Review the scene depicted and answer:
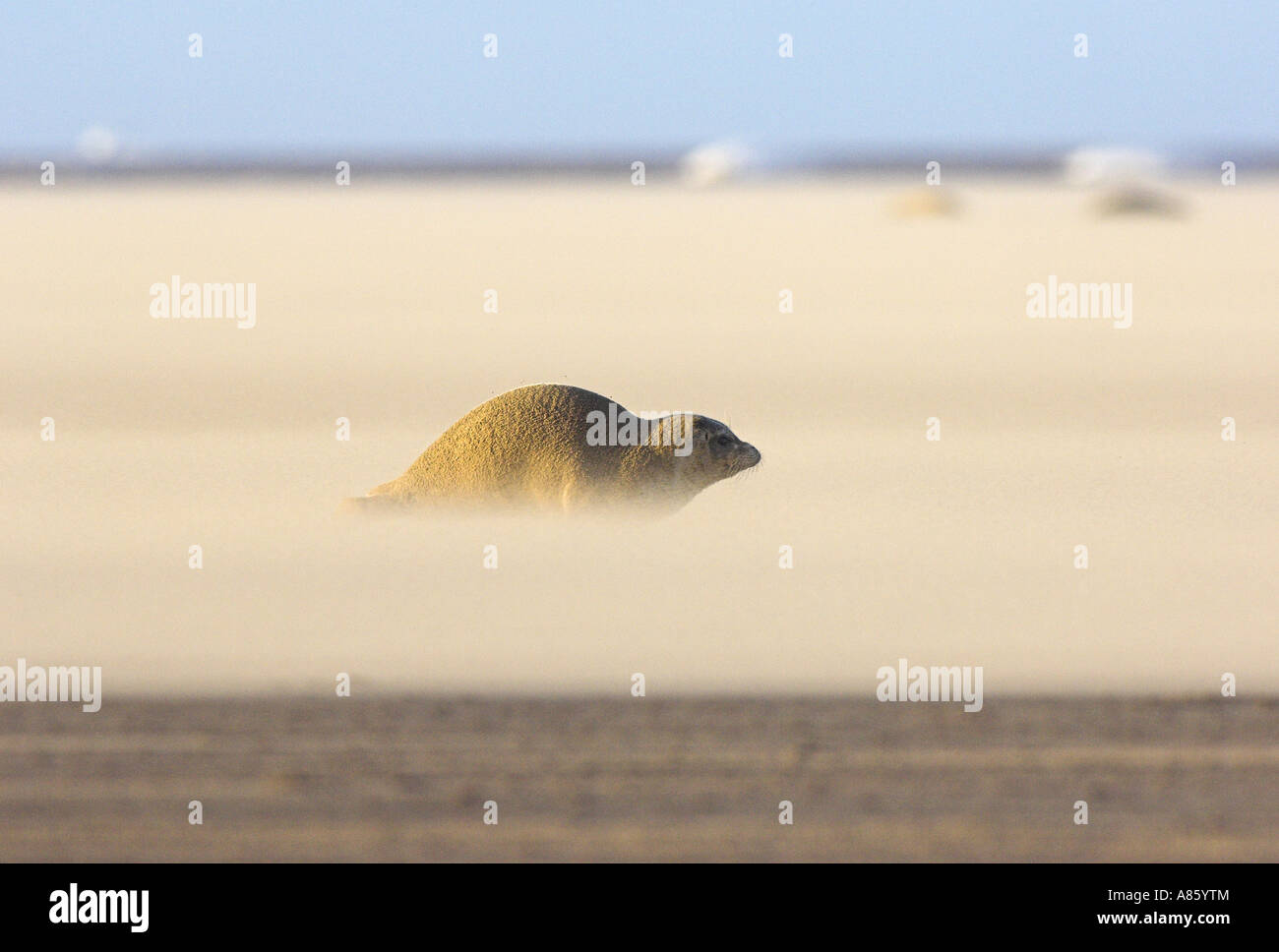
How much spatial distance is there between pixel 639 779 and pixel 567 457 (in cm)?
563

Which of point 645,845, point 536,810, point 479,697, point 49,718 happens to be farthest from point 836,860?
point 49,718

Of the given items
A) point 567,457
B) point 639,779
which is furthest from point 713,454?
point 639,779

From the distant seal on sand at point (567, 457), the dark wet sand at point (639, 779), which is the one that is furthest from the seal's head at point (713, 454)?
→ the dark wet sand at point (639, 779)

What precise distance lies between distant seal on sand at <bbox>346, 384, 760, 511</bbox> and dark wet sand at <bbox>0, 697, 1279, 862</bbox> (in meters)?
4.41

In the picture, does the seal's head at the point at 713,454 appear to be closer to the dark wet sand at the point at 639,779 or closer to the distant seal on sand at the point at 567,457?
the distant seal on sand at the point at 567,457

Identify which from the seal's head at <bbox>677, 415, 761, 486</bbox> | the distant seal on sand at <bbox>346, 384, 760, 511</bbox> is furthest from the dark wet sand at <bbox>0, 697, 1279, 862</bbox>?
the seal's head at <bbox>677, 415, 761, 486</bbox>

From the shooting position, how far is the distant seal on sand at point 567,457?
496 inches

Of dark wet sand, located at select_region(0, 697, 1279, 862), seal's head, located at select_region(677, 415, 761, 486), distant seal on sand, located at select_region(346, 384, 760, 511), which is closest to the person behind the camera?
dark wet sand, located at select_region(0, 697, 1279, 862)

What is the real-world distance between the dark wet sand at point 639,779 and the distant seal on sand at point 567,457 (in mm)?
4408

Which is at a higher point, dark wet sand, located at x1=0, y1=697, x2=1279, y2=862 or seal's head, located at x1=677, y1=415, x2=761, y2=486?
seal's head, located at x1=677, y1=415, x2=761, y2=486

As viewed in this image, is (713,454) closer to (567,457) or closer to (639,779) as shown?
(567,457)

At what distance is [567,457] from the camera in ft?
41.3

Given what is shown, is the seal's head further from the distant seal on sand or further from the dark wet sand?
the dark wet sand

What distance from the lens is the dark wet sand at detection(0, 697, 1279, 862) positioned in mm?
6535
